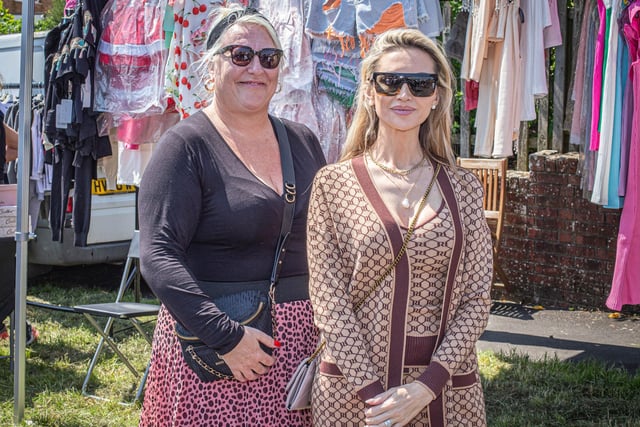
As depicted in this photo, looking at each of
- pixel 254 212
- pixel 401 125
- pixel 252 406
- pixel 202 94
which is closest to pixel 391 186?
pixel 401 125

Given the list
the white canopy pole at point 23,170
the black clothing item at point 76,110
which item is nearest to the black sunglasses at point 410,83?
the white canopy pole at point 23,170

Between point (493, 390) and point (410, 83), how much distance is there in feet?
10.2

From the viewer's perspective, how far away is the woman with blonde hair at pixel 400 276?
2301 mm

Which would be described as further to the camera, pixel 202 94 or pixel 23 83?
pixel 202 94

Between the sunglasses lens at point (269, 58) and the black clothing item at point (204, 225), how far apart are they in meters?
0.27

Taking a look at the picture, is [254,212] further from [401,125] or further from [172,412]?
[172,412]

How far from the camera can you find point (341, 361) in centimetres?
231

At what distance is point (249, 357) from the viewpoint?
2.43 m

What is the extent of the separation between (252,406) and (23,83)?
2.55 meters

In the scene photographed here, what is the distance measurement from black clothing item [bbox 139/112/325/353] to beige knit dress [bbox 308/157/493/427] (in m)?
0.22

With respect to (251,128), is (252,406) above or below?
below

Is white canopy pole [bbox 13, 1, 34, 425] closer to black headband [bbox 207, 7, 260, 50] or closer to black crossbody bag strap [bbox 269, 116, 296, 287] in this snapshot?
black headband [bbox 207, 7, 260, 50]

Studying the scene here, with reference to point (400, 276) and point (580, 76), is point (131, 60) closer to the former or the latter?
point (580, 76)

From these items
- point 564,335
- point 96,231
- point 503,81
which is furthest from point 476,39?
point 96,231
